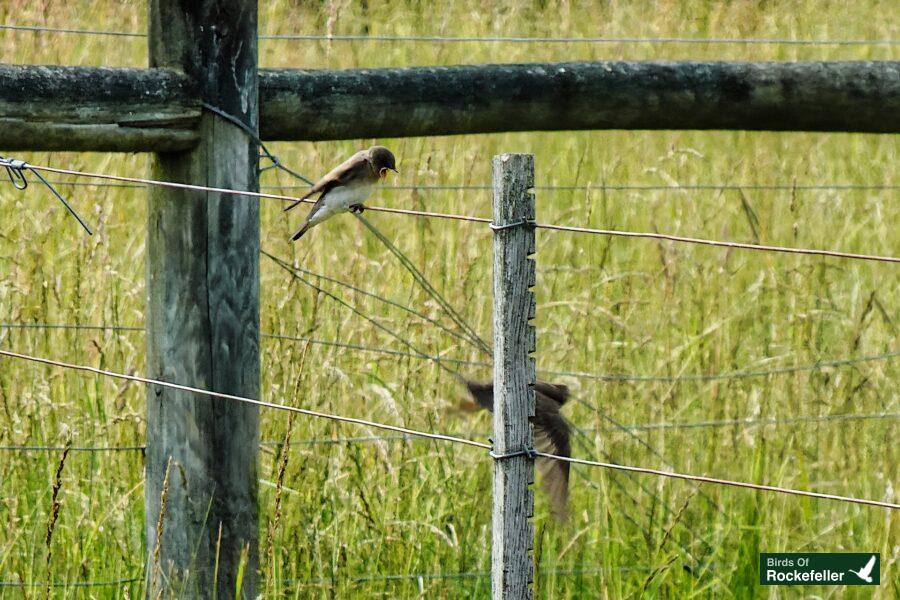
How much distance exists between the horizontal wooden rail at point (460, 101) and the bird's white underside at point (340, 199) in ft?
0.39

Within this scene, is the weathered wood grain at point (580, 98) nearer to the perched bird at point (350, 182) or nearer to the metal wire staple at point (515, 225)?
the perched bird at point (350, 182)

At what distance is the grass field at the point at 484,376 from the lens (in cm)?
296

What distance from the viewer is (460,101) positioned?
300cm

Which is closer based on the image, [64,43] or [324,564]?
[324,564]

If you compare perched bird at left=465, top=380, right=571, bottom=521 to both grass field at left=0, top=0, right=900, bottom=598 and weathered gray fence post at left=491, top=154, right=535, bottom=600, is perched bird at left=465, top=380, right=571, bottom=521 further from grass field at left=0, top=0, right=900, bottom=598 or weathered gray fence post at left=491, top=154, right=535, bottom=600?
weathered gray fence post at left=491, top=154, right=535, bottom=600

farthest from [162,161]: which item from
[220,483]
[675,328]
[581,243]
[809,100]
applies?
[581,243]

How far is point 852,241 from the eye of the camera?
5027 mm

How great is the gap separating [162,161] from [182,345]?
14.5 inches

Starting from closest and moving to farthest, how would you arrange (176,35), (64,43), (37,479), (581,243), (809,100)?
(176,35), (37,479), (809,100), (581,243), (64,43)

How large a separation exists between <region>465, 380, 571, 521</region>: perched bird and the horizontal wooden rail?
0.64 metres

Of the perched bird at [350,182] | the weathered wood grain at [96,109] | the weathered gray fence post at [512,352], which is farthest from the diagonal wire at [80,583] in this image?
the weathered gray fence post at [512,352]

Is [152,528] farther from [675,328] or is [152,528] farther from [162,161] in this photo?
[675,328]

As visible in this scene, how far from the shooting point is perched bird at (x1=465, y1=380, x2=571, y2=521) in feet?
8.81

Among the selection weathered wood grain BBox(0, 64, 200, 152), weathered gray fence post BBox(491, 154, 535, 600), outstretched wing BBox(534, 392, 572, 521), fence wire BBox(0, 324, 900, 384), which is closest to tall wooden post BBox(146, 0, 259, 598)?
weathered wood grain BBox(0, 64, 200, 152)
